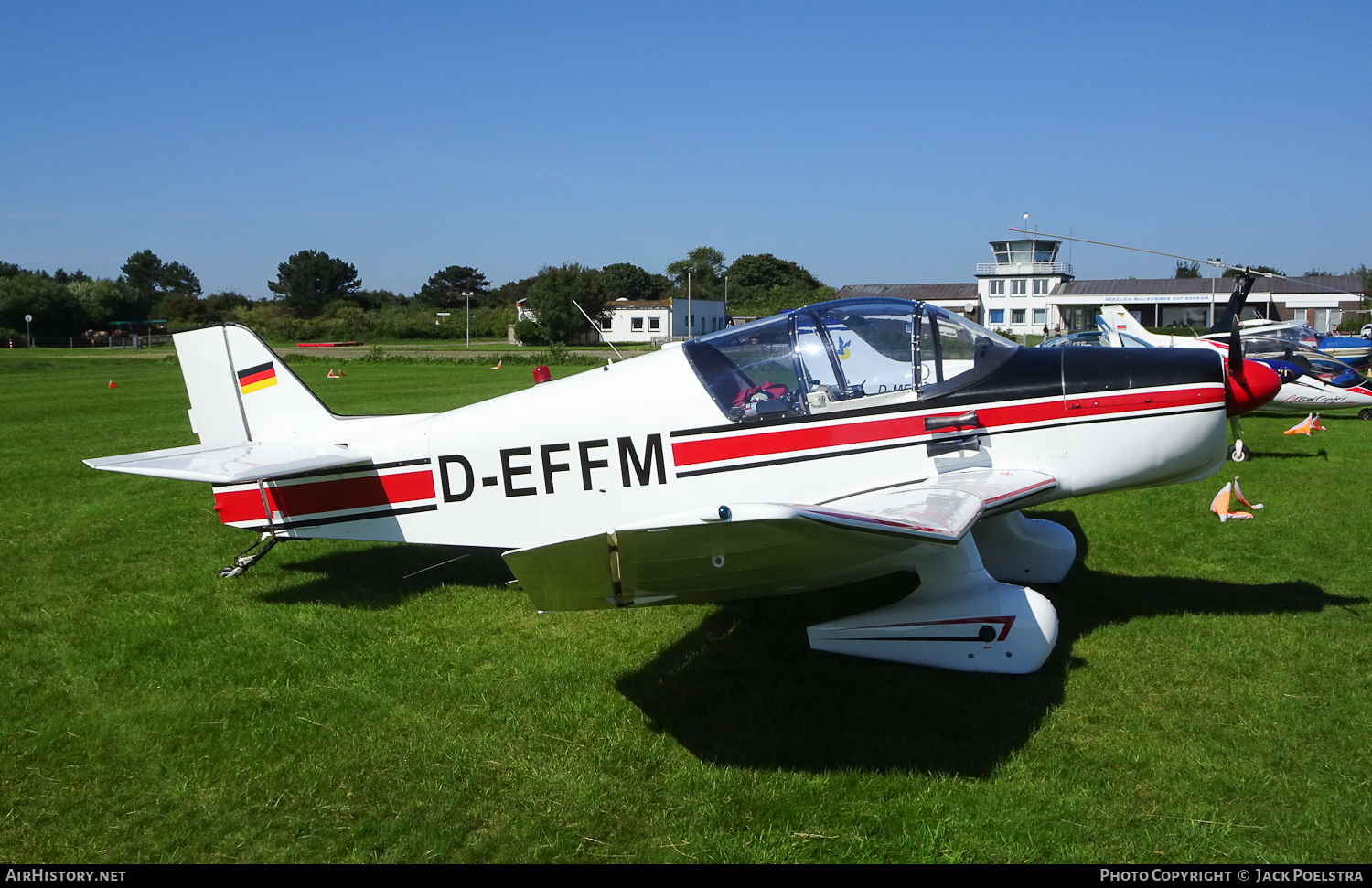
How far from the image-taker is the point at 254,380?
6.68 meters

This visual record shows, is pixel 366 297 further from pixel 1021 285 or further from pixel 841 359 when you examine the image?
pixel 841 359

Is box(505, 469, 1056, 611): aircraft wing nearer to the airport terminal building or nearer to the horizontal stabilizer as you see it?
the horizontal stabilizer

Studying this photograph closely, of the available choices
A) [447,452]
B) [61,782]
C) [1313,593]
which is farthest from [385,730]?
[1313,593]

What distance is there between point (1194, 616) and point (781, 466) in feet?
10.0

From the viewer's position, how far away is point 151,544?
8070mm

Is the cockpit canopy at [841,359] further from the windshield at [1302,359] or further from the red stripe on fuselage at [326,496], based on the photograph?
the windshield at [1302,359]

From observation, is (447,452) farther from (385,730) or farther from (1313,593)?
(1313,593)

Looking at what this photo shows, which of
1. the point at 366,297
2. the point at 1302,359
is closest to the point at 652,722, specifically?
the point at 1302,359

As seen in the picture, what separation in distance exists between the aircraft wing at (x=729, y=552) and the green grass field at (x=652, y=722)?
2.72 feet

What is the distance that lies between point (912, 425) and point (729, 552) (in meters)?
2.17

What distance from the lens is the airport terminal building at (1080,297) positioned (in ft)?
214
